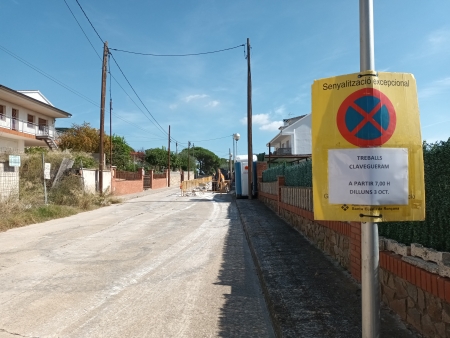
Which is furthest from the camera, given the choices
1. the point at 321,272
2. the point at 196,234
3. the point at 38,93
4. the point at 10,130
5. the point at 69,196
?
the point at 38,93

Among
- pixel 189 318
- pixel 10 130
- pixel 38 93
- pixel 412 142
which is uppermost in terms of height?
pixel 38 93

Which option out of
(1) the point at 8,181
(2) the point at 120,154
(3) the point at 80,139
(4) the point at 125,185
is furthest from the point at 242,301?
(2) the point at 120,154

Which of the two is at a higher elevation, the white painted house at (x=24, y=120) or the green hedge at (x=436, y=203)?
the white painted house at (x=24, y=120)

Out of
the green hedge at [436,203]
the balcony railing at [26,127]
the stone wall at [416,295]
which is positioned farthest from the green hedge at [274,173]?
the balcony railing at [26,127]

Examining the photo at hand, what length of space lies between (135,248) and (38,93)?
3700cm

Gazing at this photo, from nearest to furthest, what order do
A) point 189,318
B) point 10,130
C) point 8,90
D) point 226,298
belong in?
1. point 189,318
2. point 226,298
3. point 8,90
4. point 10,130

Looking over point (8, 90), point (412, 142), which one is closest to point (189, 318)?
point (412, 142)

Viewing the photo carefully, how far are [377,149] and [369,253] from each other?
2.21 feet

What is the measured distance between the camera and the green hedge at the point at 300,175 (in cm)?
856

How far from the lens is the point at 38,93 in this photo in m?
39.0

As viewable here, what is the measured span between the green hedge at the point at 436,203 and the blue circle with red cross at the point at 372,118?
4.58 feet

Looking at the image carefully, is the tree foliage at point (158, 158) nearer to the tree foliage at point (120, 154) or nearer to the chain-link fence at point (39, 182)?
the tree foliage at point (120, 154)

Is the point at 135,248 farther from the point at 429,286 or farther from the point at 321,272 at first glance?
the point at 429,286

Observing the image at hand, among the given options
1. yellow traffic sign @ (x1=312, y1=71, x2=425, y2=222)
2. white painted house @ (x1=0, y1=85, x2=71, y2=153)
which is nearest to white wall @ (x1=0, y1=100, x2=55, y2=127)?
white painted house @ (x1=0, y1=85, x2=71, y2=153)
